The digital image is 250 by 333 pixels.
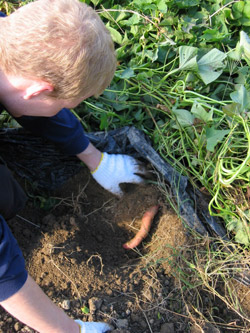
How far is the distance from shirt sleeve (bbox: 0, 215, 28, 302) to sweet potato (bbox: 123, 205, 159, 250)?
1.98ft

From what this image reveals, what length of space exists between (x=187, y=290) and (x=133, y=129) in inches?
27.0

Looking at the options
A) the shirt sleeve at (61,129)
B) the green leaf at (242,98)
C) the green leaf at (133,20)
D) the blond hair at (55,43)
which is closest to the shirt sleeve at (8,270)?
the blond hair at (55,43)

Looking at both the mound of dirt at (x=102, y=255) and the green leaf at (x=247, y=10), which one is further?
the green leaf at (x=247, y=10)

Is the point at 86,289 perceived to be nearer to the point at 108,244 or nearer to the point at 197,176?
the point at 108,244

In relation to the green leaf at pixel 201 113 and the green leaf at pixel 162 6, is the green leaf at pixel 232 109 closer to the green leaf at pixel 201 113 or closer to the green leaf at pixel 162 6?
the green leaf at pixel 201 113

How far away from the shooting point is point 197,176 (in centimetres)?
144

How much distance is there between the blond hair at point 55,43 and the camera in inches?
33.1

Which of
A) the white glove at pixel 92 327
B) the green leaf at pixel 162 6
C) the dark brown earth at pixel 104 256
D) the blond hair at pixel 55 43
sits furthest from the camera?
the green leaf at pixel 162 6

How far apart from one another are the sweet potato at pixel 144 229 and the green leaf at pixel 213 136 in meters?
0.36

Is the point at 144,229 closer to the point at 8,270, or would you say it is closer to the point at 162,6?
the point at 8,270

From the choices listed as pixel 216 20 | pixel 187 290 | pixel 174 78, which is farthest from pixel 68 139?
pixel 216 20

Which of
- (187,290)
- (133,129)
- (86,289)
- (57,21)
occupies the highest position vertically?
(57,21)

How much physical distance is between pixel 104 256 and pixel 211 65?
3.02 ft

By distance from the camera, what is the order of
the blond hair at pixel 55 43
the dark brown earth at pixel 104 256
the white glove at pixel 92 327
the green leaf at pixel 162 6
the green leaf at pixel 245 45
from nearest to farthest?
the blond hair at pixel 55 43 → the white glove at pixel 92 327 → the dark brown earth at pixel 104 256 → the green leaf at pixel 245 45 → the green leaf at pixel 162 6
